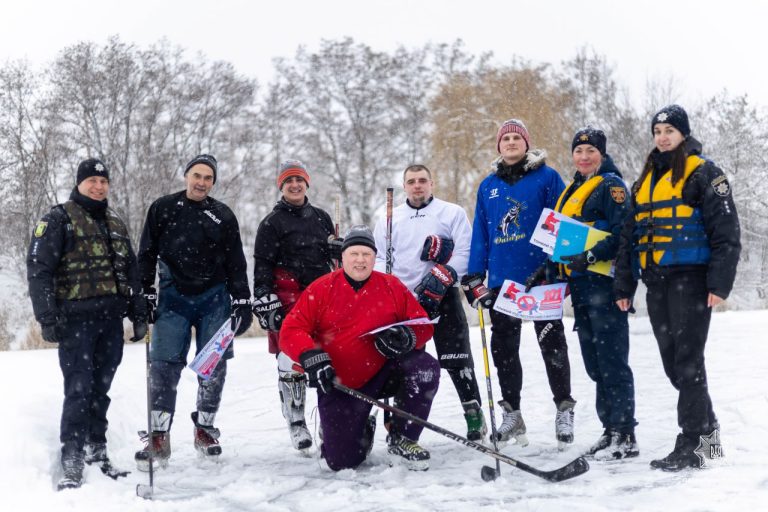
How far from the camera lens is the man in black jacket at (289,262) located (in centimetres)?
504

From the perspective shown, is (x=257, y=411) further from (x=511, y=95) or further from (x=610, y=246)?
(x=511, y=95)

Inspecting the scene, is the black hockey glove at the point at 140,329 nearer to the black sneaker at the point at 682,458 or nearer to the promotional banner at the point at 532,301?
the promotional banner at the point at 532,301

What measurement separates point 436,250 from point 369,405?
1227 millimetres

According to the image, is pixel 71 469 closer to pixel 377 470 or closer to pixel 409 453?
pixel 377 470

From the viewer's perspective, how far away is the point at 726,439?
179 inches

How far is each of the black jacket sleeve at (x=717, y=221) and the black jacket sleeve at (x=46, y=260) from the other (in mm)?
3759

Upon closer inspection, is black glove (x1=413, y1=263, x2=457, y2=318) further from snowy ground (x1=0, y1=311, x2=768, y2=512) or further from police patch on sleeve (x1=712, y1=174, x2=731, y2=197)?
police patch on sleeve (x1=712, y1=174, x2=731, y2=197)

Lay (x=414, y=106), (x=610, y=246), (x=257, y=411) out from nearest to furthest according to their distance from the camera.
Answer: (x=610, y=246), (x=257, y=411), (x=414, y=106)

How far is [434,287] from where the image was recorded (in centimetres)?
486

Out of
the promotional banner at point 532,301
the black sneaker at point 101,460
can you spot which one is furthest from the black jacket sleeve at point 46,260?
the promotional banner at point 532,301

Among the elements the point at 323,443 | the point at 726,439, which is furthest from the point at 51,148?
the point at 726,439

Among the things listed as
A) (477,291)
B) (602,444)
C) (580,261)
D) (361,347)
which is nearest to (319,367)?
(361,347)

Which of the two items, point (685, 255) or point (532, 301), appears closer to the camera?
point (685, 255)

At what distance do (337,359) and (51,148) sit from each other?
20598 millimetres
